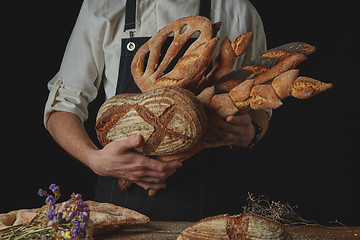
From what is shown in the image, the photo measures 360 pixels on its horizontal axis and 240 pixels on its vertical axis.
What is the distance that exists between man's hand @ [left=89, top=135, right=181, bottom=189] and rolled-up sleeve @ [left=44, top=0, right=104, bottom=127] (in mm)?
319

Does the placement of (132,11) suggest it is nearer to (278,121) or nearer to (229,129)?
(229,129)

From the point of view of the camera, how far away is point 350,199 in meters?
2.23

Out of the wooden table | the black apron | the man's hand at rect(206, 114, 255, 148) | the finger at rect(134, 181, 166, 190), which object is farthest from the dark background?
the wooden table

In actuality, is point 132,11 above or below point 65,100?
above

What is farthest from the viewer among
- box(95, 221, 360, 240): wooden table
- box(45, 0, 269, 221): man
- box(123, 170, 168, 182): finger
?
box(45, 0, 269, 221): man

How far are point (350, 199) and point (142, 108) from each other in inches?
64.8

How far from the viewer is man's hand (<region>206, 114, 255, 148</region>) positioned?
1.06 meters

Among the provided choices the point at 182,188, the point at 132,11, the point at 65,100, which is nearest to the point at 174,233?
the point at 182,188

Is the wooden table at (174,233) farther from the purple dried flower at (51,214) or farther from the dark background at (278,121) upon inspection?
the dark background at (278,121)

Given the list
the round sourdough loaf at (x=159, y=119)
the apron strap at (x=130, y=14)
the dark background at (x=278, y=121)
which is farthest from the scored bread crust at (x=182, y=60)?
the dark background at (x=278, y=121)

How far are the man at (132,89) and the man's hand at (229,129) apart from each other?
0.01 meters

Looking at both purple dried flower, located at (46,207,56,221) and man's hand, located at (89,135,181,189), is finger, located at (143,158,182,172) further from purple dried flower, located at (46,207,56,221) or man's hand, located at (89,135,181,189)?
purple dried flower, located at (46,207,56,221)

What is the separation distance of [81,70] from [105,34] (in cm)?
15

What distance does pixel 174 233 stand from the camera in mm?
976
